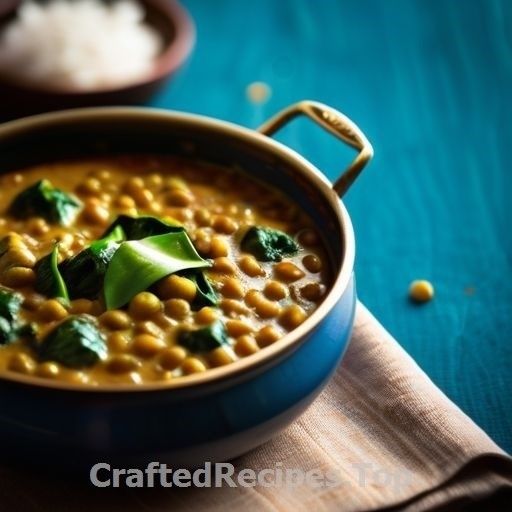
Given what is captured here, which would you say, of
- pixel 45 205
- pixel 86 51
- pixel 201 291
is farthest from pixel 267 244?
pixel 86 51

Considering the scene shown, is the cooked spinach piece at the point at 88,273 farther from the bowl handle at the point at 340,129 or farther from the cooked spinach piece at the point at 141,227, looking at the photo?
the bowl handle at the point at 340,129

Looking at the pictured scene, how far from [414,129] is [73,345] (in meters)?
2.20

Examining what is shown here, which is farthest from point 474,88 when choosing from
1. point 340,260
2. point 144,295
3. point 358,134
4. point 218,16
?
point 144,295

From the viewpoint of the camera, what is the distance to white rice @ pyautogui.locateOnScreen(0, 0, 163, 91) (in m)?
3.65

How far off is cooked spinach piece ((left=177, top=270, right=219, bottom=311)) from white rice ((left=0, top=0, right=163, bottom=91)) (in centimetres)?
124

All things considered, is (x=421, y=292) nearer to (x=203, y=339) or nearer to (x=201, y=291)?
(x=201, y=291)

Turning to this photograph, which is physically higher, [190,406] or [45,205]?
[190,406]

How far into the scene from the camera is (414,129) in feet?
13.1

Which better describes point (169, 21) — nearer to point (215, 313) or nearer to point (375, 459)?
point (215, 313)

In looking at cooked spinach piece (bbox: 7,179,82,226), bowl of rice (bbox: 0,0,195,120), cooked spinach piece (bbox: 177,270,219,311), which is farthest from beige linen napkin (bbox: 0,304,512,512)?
bowl of rice (bbox: 0,0,195,120)

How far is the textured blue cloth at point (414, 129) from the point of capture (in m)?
3.04

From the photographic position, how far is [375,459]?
2428mm

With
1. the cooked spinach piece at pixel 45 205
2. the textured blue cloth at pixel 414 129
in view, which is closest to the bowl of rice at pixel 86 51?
the textured blue cloth at pixel 414 129

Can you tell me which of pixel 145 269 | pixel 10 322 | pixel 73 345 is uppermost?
pixel 145 269
